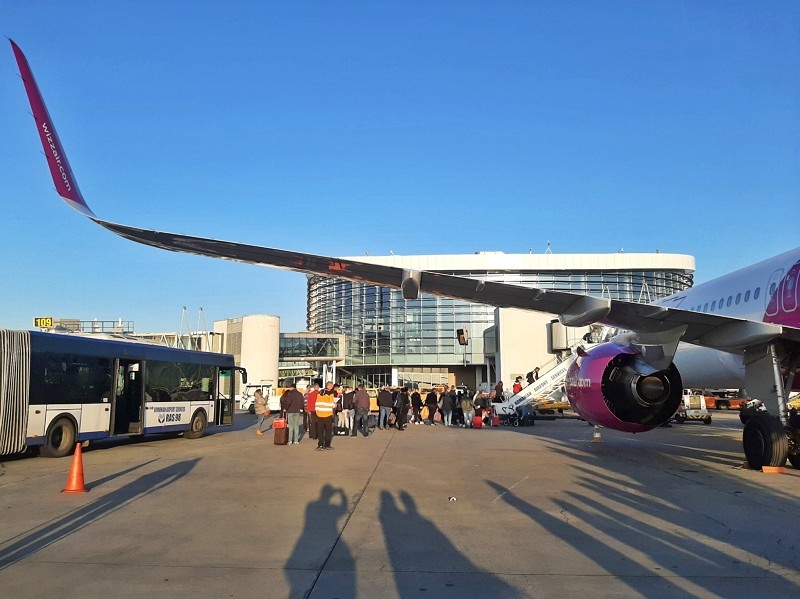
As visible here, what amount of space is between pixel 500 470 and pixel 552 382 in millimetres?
14482

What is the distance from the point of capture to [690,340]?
1095cm

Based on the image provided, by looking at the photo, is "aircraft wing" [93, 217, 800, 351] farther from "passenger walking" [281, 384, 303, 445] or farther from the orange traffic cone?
"passenger walking" [281, 384, 303, 445]

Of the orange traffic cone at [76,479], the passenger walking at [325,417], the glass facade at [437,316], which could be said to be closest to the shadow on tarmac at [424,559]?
the orange traffic cone at [76,479]

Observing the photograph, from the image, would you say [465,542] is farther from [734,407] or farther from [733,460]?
[734,407]

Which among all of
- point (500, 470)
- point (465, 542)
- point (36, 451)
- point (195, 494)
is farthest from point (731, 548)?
point (36, 451)

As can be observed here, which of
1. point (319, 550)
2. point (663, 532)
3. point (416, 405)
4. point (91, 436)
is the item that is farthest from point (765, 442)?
point (416, 405)

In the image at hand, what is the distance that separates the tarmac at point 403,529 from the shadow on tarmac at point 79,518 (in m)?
0.03

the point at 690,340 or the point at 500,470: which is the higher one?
the point at 690,340

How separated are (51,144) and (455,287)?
20.3 ft

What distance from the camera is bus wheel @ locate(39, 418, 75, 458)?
530 inches

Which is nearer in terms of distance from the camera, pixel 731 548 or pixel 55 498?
pixel 731 548

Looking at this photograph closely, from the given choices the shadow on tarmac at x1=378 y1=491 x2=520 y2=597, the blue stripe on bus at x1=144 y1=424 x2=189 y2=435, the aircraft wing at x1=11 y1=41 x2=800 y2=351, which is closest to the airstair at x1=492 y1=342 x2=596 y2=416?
the blue stripe on bus at x1=144 y1=424 x2=189 y2=435

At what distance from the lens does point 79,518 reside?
725cm

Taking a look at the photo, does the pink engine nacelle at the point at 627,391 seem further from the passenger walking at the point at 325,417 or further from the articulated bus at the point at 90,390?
the articulated bus at the point at 90,390
